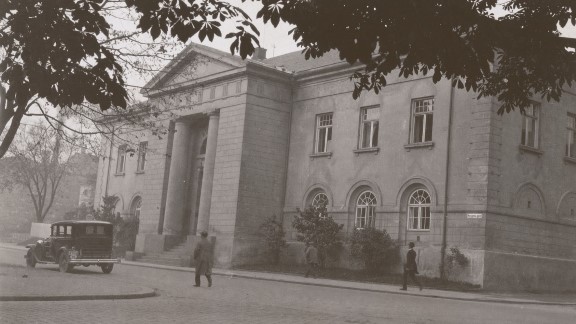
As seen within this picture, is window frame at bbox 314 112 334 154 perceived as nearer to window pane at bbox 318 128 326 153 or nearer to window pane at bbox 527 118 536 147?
window pane at bbox 318 128 326 153

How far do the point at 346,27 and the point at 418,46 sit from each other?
2.65 ft

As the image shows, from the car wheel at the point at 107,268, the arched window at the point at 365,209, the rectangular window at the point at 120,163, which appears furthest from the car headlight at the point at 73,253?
the rectangular window at the point at 120,163

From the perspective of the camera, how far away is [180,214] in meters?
37.4

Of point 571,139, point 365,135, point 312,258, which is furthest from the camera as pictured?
point 365,135

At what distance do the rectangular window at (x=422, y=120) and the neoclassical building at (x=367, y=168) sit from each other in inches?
2.0

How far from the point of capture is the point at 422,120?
28.9 meters

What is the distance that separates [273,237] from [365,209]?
199 inches

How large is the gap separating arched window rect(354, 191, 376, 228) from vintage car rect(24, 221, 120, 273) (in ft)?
38.5

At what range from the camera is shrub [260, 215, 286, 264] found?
1281 inches

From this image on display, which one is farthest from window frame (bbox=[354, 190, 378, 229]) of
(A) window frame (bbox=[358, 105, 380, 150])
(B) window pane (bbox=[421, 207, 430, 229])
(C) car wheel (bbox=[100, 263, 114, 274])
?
(C) car wheel (bbox=[100, 263, 114, 274])

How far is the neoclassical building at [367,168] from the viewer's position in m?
25.9

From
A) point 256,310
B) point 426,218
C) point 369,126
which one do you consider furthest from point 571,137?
point 256,310

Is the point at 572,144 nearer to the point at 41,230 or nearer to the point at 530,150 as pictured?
the point at 530,150

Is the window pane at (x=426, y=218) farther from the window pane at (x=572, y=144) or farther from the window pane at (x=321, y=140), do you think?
the window pane at (x=321, y=140)
